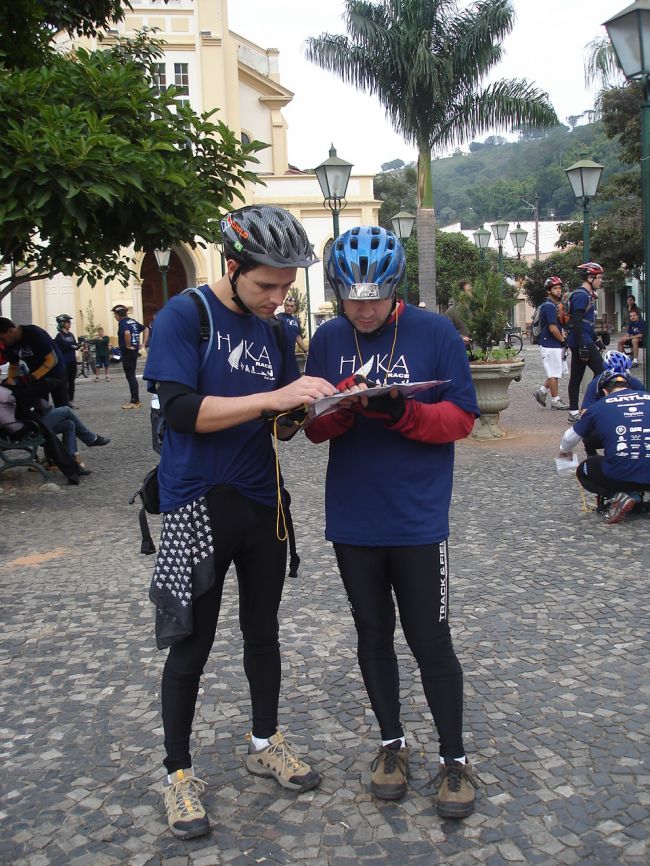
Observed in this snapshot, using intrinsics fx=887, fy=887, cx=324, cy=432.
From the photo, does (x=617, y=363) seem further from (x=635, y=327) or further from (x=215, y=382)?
(x=635, y=327)

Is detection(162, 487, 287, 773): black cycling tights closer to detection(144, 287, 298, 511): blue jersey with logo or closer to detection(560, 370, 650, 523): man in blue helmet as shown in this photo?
detection(144, 287, 298, 511): blue jersey with logo

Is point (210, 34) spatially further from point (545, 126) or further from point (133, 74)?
point (133, 74)

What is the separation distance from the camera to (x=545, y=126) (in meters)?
23.5

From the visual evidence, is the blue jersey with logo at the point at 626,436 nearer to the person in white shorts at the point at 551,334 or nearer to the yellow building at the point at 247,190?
the person in white shorts at the point at 551,334

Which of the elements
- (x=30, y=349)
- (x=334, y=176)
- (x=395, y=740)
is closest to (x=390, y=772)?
(x=395, y=740)

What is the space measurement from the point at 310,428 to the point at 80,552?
14.0 feet

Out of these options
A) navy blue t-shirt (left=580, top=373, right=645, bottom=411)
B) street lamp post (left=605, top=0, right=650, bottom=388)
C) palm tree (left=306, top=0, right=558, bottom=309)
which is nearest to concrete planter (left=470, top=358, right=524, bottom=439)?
street lamp post (left=605, top=0, right=650, bottom=388)

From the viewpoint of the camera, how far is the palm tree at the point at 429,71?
2244cm

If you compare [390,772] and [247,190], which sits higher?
[247,190]

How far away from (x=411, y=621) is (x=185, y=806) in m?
0.95

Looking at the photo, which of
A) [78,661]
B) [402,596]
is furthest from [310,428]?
[78,661]

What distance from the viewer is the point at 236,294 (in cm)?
280

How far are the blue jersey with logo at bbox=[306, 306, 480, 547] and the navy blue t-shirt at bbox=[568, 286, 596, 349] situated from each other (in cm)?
888

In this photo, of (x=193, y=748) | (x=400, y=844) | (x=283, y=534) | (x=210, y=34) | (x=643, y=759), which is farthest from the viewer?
(x=210, y=34)
